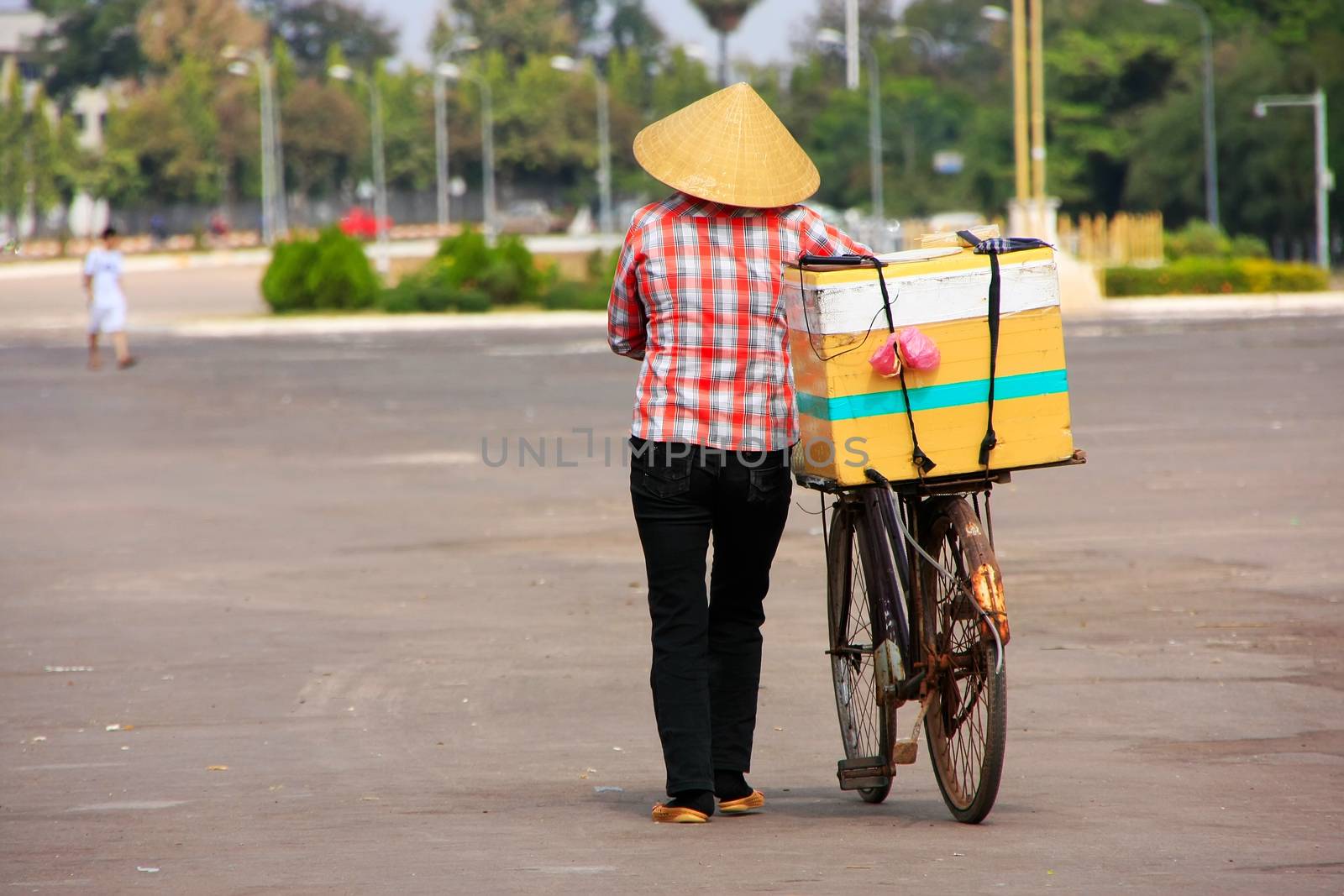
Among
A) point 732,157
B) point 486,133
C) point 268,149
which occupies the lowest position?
point 732,157

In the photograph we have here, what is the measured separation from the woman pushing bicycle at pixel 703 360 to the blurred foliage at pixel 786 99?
51295mm

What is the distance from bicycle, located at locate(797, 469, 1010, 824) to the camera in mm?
5004

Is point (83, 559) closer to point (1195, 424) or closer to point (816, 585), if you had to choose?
point (816, 585)

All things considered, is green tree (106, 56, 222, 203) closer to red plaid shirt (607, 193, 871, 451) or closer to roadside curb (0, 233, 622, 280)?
roadside curb (0, 233, 622, 280)

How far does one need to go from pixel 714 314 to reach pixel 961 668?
111 centimetres

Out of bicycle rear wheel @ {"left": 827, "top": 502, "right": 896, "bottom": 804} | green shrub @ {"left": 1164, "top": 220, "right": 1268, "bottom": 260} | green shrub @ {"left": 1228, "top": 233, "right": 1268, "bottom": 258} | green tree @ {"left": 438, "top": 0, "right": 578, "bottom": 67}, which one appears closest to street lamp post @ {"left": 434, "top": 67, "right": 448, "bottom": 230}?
green tree @ {"left": 438, "top": 0, "right": 578, "bottom": 67}

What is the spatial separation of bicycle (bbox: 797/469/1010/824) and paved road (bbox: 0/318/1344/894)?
151mm

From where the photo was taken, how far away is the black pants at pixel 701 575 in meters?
5.23

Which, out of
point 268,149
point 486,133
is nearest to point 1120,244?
point 268,149

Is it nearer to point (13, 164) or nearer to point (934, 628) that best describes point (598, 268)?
point (13, 164)

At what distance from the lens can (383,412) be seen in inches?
757

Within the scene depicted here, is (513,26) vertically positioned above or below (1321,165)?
above

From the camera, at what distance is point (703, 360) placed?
5215 mm

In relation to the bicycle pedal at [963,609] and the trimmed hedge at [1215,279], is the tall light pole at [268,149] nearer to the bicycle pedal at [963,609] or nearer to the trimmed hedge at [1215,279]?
the trimmed hedge at [1215,279]
